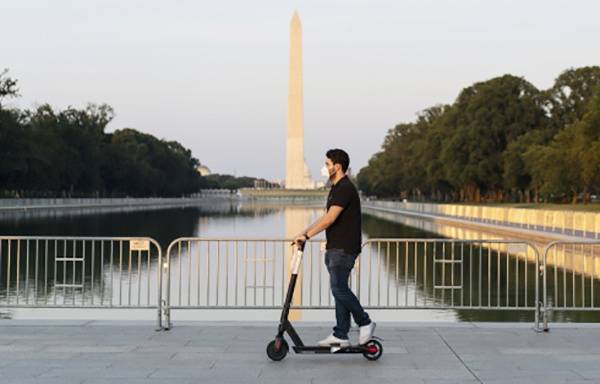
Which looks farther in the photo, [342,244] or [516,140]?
[516,140]

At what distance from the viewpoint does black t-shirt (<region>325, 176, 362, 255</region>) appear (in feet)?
26.7

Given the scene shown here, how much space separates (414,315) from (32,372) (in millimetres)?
7067

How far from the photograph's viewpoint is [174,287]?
16.5 meters

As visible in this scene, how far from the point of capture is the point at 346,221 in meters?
8.20

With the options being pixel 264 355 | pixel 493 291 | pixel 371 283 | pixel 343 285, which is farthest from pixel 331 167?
pixel 371 283

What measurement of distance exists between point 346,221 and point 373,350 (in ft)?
4.00

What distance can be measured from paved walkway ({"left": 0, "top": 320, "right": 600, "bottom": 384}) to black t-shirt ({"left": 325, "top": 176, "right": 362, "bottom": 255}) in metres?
1.11

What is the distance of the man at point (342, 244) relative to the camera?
8117 millimetres

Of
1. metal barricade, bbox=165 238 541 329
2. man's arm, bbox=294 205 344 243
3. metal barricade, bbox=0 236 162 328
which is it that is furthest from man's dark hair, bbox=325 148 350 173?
metal barricade, bbox=0 236 162 328

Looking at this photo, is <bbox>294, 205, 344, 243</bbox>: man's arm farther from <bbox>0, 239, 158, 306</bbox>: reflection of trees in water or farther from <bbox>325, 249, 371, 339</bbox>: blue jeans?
<bbox>0, 239, 158, 306</bbox>: reflection of trees in water

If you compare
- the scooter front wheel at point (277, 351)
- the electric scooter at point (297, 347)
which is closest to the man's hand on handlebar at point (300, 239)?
the electric scooter at point (297, 347)

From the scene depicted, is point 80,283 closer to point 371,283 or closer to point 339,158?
point 371,283

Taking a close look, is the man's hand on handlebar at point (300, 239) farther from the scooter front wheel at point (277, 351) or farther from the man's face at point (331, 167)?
the scooter front wheel at point (277, 351)

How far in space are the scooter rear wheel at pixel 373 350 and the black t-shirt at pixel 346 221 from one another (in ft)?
2.81
